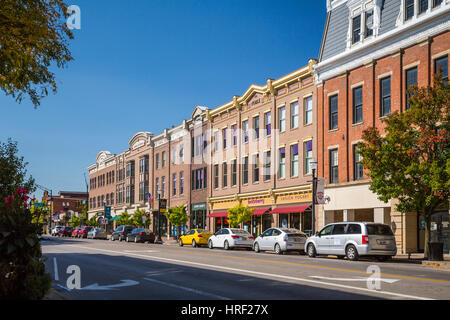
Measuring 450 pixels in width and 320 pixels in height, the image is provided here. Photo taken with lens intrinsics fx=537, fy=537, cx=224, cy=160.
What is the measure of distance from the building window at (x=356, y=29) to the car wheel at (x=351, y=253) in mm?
15418

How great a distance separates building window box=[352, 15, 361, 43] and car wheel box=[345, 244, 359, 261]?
1542 centimetres

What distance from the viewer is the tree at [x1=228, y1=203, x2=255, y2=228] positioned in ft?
132

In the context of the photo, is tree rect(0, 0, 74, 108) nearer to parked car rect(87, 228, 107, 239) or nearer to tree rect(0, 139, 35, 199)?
tree rect(0, 139, 35, 199)

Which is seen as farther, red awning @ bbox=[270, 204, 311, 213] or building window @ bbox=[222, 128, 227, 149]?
building window @ bbox=[222, 128, 227, 149]

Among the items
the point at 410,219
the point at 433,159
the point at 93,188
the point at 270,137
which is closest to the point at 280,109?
the point at 270,137

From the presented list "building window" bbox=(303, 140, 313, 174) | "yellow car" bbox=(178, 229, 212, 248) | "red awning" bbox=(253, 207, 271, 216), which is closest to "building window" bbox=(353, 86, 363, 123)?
"building window" bbox=(303, 140, 313, 174)

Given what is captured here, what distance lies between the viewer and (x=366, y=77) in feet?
106

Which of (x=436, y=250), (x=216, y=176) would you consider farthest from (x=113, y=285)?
(x=216, y=176)

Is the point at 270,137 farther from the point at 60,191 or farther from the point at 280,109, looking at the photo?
the point at 60,191

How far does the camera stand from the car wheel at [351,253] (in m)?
23.0

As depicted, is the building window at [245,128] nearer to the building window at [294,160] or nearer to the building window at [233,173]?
the building window at [233,173]
